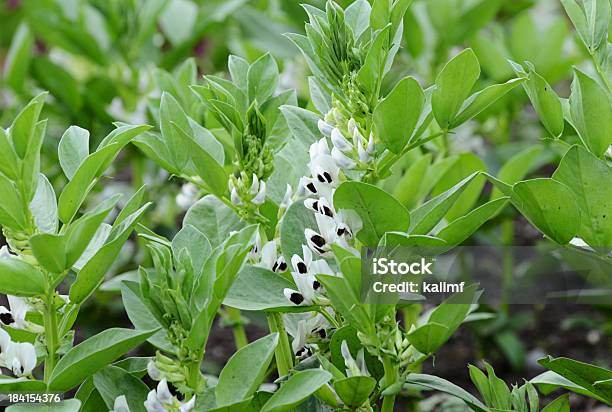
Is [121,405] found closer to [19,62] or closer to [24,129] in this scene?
[24,129]

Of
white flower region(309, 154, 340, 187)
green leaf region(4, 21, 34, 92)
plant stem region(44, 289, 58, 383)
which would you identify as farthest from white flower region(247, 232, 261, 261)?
green leaf region(4, 21, 34, 92)

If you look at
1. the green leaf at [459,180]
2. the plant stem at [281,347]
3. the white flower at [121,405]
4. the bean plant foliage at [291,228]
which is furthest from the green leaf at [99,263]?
the green leaf at [459,180]

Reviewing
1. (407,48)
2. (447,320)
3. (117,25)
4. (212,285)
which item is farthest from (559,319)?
(212,285)

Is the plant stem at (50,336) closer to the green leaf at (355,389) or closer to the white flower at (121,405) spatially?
the white flower at (121,405)

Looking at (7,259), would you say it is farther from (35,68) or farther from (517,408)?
(35,68)

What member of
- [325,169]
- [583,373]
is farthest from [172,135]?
[583,373]
